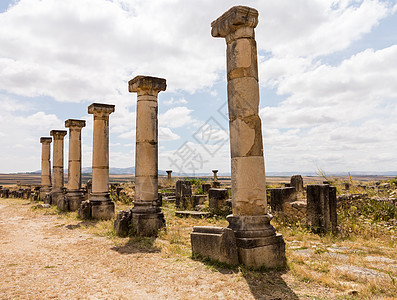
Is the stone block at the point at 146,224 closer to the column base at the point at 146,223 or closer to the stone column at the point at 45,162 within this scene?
the column base at the point at 146,223

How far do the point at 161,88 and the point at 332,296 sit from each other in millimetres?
7586

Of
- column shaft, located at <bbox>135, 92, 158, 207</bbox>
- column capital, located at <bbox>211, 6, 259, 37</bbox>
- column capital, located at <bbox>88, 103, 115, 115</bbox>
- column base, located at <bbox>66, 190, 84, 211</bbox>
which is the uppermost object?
column capital, located at <bbox>211, 6, 259, 37</bbox>

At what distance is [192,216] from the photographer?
11867mm

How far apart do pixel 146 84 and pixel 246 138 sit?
187 inches

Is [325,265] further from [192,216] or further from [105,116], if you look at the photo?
[105,116]

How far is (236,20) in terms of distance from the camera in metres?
6.03

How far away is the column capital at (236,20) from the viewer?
604cm

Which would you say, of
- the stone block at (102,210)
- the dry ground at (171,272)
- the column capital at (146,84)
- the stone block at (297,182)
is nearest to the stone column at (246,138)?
the dry ground at (171,272)

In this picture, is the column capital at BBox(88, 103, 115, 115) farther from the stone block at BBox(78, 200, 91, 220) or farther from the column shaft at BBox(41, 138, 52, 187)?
the column shaft at BBox(41, 138, 52, 187)

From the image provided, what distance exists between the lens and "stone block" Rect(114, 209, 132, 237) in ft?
28.5

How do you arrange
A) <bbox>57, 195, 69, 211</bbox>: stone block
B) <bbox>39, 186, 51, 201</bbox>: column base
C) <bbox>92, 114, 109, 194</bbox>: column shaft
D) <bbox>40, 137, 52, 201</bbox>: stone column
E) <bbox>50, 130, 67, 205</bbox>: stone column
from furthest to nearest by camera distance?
1. <bbox>40, 137, 52, 201</bbox>: stone column
2. <bbox>39, 186, 51, 201</bbox>: column base
3. <bbox>50, 130, 67, 205</bbox>: stone column
4. <bbox>57, 195, 69, 211</bbox>: stone block
5. <bbox>92, 114, 109, 194</bbox>: column shaft

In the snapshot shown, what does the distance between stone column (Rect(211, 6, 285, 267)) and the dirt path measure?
0.77 meters

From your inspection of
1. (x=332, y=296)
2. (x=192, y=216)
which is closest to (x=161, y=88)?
(x=192, y=216)

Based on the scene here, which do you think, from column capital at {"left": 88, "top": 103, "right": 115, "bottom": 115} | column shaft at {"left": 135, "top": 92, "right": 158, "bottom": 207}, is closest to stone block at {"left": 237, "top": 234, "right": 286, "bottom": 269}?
column shaft at {"left": 135, "top": 92, "right": 158, "bottom": 207}
